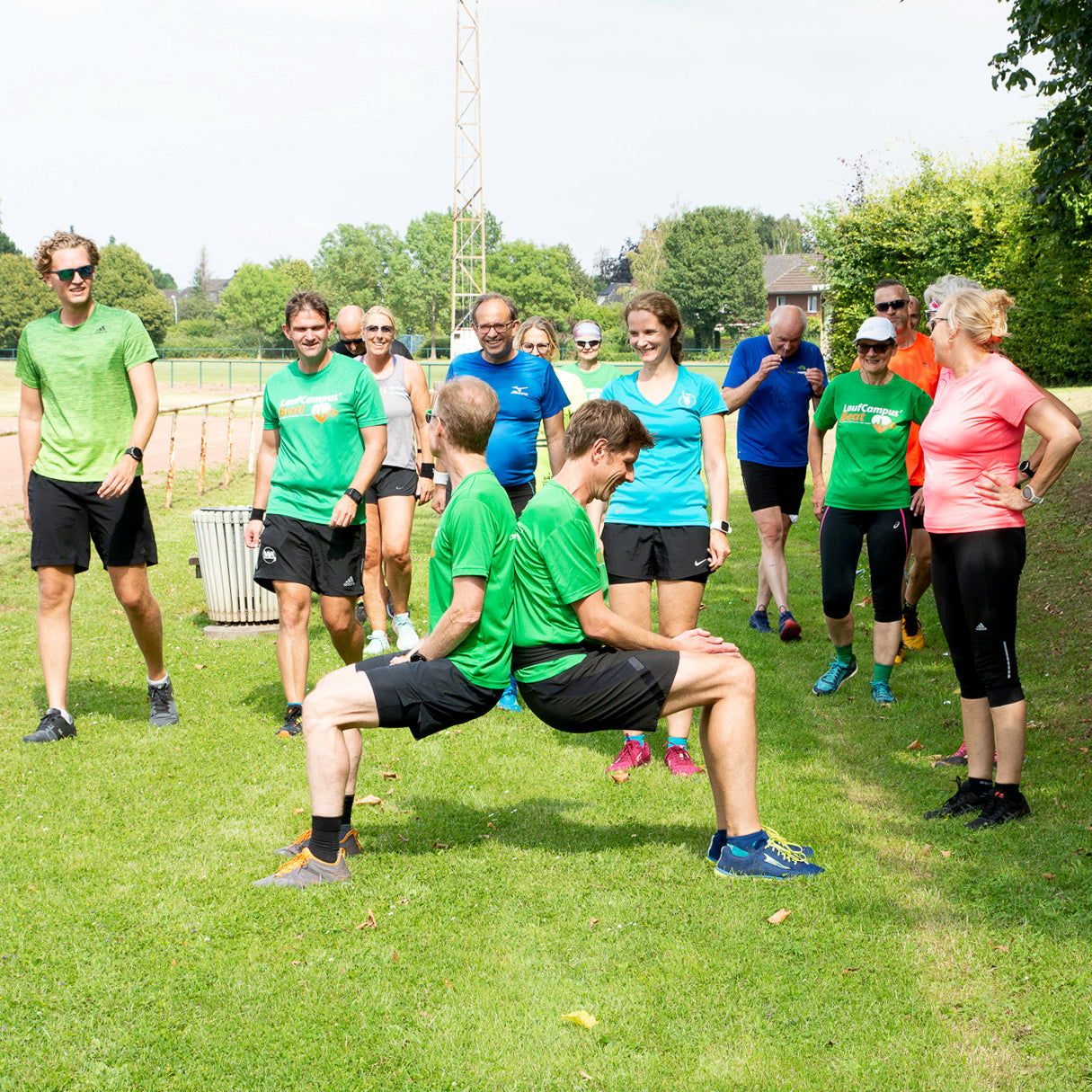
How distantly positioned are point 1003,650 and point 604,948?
2.22 meters

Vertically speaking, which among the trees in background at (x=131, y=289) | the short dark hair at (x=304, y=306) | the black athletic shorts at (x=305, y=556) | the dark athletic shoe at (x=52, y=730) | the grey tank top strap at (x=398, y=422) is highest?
the trees in background at (x=131, y=289)

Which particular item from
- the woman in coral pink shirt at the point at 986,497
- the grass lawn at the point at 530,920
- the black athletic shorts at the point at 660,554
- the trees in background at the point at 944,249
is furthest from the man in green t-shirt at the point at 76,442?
the trees in background at the point at 944,249

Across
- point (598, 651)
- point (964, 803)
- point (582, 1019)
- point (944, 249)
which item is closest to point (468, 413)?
point (598, 651)

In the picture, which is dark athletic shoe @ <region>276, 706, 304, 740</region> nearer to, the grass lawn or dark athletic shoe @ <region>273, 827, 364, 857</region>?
the grass lawn

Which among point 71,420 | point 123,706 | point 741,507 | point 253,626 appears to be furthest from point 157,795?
point 741,507

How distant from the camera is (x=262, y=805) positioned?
17.6 ft

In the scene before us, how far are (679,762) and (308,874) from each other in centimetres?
210

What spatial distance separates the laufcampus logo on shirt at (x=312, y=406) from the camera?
20.2ft

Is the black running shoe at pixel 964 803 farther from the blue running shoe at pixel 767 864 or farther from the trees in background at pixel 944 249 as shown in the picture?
the trees in background at pixel 944 249

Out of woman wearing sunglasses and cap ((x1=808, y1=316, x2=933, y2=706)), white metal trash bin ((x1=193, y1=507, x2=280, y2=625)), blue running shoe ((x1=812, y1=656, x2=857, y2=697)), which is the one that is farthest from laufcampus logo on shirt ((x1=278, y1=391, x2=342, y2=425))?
blue running shoe ((x1=812, y1=656, x2=857, y2=697))

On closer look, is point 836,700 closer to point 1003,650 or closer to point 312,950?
point 1003,650

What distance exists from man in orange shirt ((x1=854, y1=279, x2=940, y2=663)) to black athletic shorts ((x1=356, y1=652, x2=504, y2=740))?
3767 millimetres

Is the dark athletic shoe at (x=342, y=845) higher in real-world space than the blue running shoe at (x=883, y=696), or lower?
higher

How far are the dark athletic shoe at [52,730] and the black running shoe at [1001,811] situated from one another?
15.0 ft
